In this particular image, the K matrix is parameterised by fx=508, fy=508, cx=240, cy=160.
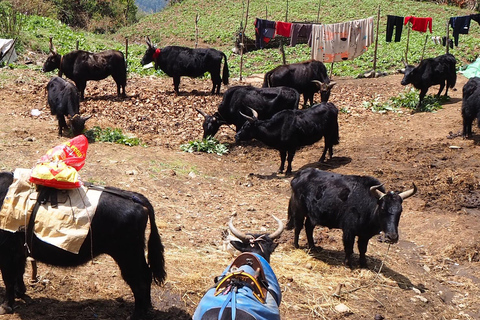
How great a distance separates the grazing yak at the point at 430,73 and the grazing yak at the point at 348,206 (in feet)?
29.9

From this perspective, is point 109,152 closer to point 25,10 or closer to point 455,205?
point 455,205

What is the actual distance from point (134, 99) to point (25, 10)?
57.0 ft

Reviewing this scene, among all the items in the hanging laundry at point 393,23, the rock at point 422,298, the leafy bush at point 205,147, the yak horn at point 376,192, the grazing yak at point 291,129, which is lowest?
the leafy bush at point 205,147

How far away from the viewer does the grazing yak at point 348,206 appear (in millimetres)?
6523

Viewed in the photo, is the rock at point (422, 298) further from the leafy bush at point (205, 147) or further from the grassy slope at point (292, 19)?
the grassy slope at point (292, 19)

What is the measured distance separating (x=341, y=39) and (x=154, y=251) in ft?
45.4

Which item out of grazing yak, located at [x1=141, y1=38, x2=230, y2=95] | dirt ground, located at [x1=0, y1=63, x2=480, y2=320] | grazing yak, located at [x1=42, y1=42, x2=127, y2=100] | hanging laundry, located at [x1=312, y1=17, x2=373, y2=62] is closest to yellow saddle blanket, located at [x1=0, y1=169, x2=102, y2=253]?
dirt ground, located at [x1=0, y1=63, x2=480, y2=320]

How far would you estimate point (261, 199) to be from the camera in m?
9.52

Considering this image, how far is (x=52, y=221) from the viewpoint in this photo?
4.68m

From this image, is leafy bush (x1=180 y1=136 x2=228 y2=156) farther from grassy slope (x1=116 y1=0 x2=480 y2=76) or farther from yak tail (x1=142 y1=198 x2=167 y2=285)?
grassy slope (x1=116 y1=0 x2=480 y2=76)

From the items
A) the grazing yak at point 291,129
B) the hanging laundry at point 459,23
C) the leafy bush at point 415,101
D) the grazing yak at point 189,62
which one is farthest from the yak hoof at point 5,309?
the hanging laundry at point 459,23

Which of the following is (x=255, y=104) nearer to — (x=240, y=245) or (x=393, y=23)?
(x=393, y=23)

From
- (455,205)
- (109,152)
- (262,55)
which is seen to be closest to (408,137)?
(455,205)

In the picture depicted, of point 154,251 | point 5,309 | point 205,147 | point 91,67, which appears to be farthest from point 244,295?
point 91,67
